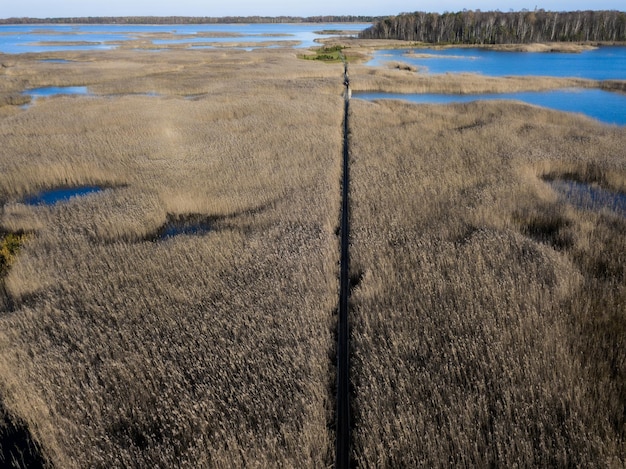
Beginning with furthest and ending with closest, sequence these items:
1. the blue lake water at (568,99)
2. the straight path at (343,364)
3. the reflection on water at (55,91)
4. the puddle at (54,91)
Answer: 1. the reflection on water at (55,91)
2. the puddle at (54,91)
3. the blue lake water at (568,99)
4. the straight path at (343,364)

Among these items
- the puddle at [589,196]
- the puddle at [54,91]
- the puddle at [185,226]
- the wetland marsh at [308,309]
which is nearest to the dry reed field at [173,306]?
the wetland marsh at [308,309]

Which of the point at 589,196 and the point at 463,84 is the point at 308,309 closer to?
the point at 589,196

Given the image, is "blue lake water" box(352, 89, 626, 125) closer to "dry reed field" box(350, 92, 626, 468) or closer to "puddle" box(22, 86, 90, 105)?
"dry reed field" box(350, 92, 626, 468)

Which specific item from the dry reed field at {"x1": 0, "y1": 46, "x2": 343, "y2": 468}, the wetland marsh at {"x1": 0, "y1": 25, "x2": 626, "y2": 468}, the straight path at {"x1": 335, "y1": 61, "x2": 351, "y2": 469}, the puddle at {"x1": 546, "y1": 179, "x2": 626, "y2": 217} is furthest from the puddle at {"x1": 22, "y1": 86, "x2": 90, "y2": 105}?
the puddle at {"x1": 546, "y1": 179, "x2": 626, "y2": 217}

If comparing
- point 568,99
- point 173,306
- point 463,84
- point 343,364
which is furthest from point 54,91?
point 568,99

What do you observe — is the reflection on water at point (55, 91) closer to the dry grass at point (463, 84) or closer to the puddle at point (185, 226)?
the dry grass at point (463, 84)
